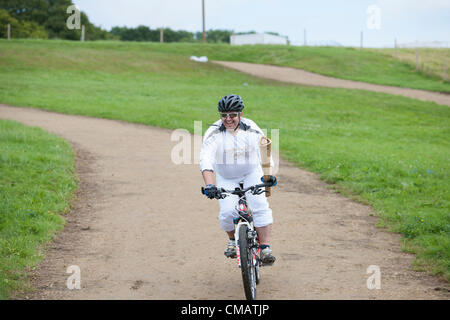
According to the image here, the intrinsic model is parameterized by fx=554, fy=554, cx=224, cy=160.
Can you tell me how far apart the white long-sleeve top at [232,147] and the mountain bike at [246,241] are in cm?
34

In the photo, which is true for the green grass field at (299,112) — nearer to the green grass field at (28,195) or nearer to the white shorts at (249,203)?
the white shorts at (249,203)

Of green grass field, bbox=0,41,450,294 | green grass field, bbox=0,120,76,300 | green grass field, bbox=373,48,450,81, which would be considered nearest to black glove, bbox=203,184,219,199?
green grass field, bbox=0,120,76,300

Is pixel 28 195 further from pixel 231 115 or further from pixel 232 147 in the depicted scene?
pixel 231 115

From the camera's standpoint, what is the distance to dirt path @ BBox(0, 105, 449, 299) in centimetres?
619

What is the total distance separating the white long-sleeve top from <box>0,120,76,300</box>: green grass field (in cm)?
260

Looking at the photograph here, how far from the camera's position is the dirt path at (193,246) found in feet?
20.3

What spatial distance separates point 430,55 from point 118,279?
50.9 m

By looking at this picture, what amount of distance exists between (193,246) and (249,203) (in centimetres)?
198

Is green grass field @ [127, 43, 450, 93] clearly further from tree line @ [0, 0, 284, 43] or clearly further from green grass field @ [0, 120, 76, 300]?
tree line @ [0, 0, 284, 43]

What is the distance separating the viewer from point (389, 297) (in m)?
5.89

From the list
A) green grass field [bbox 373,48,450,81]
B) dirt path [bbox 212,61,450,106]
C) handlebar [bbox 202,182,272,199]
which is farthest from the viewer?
green grass field [bbox 373,48,450,81]

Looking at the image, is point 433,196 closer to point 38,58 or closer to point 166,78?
point 166,78

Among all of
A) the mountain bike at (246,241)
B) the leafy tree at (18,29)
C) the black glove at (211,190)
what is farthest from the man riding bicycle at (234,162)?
the leafy tree at (18,29)

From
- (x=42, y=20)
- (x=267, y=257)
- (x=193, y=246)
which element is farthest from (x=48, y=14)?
(x=267, y=257)
